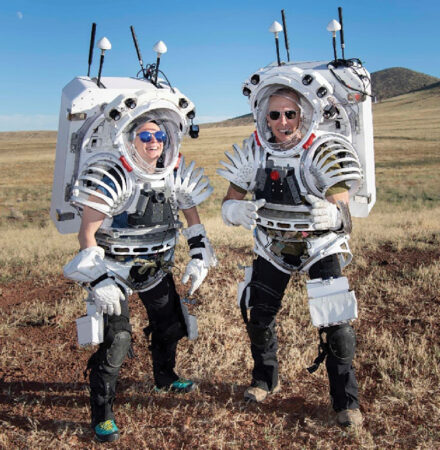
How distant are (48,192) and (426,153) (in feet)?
79.7

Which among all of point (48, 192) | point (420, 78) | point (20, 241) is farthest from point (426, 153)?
point (420, 78)

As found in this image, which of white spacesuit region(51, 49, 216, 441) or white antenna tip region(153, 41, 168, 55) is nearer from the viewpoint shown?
white spacesuit region(51, 49, 216, 441)

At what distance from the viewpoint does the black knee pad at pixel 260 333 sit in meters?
4.18

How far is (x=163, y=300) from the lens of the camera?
13.8 ft

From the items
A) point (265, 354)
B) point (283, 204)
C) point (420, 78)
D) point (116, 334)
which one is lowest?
point (265, 354)

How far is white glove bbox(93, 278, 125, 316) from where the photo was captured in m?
3.66

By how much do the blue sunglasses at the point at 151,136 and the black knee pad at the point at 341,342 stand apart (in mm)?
2046

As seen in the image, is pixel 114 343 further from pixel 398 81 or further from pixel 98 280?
pixel 398 81

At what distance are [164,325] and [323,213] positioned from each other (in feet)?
5.64

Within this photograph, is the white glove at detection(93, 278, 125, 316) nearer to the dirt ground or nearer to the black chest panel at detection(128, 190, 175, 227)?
the black chest panel at detection(128, 190, 175, 227)

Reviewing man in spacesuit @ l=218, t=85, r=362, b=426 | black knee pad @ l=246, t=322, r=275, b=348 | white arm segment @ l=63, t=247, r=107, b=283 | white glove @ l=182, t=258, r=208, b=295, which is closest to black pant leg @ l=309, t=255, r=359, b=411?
man in spacesuit @ l=218, t=85, r=362, b=426

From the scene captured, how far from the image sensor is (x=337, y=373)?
3883mm

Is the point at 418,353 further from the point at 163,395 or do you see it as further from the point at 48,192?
the point at 48,192

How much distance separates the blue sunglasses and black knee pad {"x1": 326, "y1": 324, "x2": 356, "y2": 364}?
205 cm
